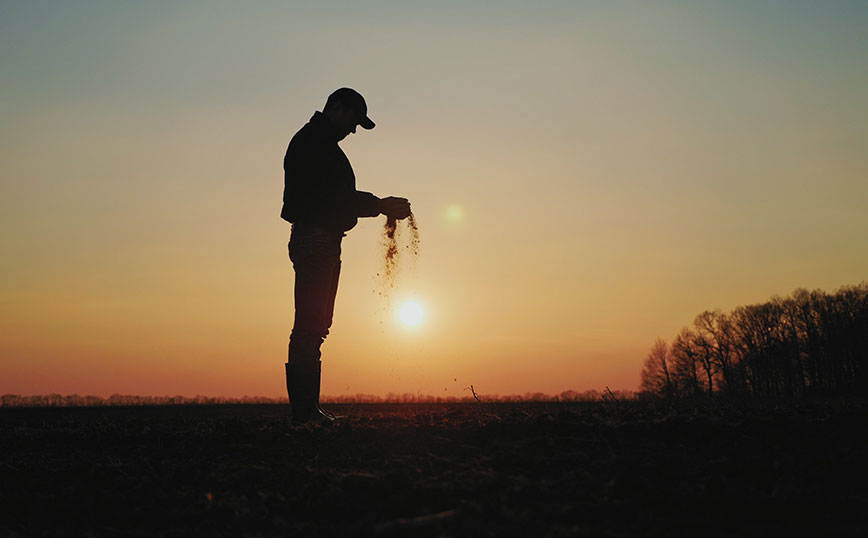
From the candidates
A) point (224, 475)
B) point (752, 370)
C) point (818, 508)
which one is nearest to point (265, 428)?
point (224, 475)

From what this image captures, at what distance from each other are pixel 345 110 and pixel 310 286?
2.39 meters

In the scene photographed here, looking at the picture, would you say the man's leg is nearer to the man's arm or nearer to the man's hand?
the man's arm

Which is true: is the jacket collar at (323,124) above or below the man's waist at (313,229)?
above

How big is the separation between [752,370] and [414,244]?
75.0 m

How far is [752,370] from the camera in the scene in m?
74.9

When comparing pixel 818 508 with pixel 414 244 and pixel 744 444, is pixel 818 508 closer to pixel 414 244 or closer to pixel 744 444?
pixel 744 444

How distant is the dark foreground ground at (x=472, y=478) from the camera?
4004mm

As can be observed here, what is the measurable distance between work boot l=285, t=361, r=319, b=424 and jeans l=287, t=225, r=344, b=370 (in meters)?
0.11

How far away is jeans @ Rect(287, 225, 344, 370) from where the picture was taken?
8.51 meters

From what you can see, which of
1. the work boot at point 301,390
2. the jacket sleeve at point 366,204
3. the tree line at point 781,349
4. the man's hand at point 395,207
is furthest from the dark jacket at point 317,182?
the tree line at point 781,349

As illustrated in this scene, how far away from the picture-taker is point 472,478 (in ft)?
15.9

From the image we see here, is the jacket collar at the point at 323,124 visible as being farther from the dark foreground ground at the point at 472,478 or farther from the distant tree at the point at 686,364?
the distant tree at the point at 686,364

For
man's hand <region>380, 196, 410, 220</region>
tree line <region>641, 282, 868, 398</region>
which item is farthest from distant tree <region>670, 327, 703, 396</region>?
man's hand <region>380, 196, 410, 220</region>

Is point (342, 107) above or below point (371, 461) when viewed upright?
above
